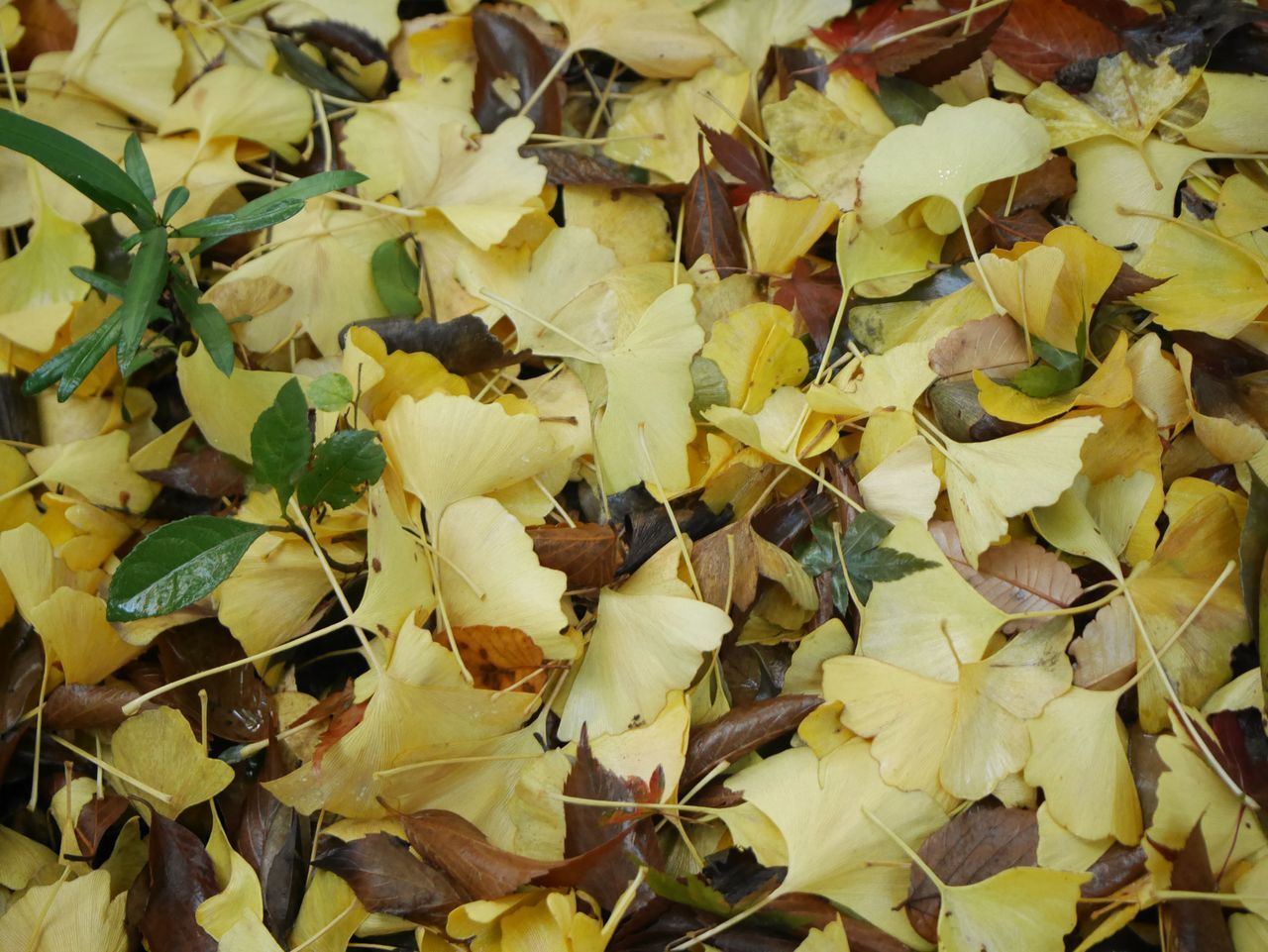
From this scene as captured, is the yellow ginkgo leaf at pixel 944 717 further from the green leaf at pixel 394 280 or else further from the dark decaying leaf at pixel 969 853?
the green leaf at pixel 394 280

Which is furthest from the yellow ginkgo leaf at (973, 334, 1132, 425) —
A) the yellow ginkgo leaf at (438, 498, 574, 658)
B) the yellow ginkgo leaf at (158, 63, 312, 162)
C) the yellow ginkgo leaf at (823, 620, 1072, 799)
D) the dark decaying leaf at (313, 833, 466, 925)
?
the yellow ginkgo leaf at (158, 63, 312, 162)

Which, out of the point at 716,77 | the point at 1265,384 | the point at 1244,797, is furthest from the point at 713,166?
the point at 1244,797

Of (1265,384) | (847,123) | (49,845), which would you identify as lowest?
(49,845)

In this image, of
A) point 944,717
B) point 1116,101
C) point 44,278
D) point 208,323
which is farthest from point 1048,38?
point 44,278

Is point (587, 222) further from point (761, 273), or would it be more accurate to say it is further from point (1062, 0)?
point (1062, 0)

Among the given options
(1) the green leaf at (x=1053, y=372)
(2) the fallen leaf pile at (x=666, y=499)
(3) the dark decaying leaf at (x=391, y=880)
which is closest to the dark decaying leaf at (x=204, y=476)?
(2) the fallen leaf pile at (x=666, y=499)

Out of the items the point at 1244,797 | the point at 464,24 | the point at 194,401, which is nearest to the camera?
the point at 1244,797

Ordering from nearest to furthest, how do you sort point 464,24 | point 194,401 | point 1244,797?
point 1244,797, point 194,401, point 464,24
